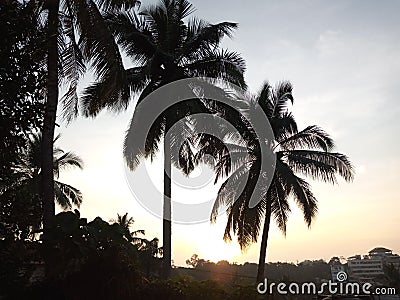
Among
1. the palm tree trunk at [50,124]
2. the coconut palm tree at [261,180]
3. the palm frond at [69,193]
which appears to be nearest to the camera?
the palm tree trunk at [50,124]

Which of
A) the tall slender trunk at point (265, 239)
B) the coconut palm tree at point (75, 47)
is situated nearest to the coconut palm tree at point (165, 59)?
the coconut palm tree at point (75, 47)

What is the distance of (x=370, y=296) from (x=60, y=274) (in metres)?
7.72

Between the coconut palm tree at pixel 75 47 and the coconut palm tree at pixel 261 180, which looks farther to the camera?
the coconut palm tree at pixel 261 180

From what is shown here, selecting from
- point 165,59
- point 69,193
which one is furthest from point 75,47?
point 69,193

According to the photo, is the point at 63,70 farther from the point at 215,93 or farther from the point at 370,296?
the point at 370,296

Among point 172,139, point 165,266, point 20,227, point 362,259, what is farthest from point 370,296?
point 362,259

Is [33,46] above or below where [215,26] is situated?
below

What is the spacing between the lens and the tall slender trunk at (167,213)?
15.2 meters

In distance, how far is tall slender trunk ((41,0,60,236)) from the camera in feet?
36.3

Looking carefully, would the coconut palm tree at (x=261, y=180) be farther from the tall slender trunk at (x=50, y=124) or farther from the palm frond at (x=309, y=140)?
the tall slender trunk at (x=50, y=124)

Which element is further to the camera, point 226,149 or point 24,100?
point 226,149

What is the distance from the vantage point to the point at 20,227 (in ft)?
26.5

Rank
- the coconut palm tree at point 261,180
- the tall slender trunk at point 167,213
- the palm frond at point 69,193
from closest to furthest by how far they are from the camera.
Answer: the tall slender trunk at point 167,213 → the coconut palm tree at point 261,180 → the palm frond at point 69,193

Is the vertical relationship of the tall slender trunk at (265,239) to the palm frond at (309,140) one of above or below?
below
